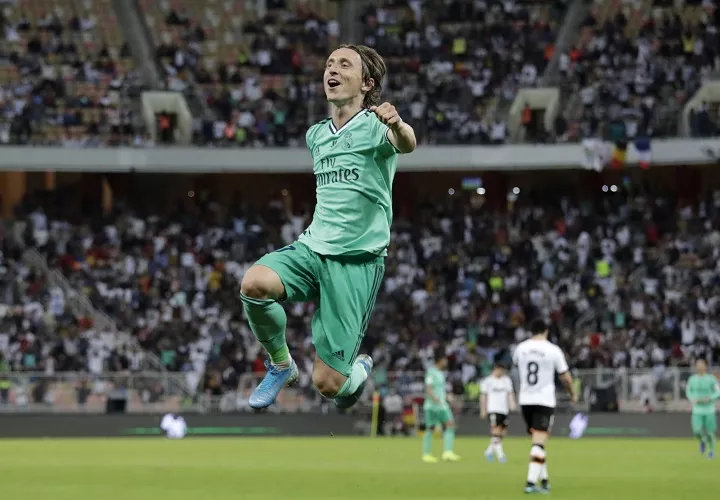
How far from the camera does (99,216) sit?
45.2 m

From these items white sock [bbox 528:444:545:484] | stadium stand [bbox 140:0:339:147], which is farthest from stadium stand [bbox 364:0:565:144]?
white sock [bbox 528:444:545:484]

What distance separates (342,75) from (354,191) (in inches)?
34.5

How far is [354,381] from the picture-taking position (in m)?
10.4

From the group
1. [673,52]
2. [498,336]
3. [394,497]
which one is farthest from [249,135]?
[394,497]

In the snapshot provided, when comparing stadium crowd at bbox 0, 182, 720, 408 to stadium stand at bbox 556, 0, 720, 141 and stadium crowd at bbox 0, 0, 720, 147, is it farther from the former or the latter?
stadium stand at bbox 556, 0, 720, 141

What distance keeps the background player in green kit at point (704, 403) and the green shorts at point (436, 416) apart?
5.08 metres

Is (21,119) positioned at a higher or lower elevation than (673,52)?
lower

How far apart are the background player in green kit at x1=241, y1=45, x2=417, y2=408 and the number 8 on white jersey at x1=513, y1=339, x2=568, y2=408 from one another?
30.8 ft

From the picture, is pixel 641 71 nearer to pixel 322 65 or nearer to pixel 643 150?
pixel 643 150

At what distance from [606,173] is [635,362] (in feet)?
38.0

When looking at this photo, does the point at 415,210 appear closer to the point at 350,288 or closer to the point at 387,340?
the point at 387,340

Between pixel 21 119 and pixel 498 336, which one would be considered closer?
pixel 498 336

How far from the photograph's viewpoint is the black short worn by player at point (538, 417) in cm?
1912

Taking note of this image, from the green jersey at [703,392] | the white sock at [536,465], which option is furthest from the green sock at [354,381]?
the green jersey at [703,392]
